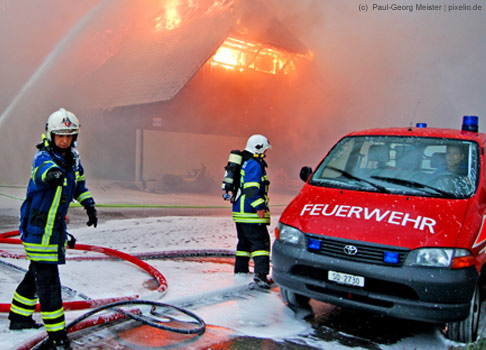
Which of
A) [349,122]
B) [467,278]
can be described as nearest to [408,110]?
[349,122]

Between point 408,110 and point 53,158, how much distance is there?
17.8m

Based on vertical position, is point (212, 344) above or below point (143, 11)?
below

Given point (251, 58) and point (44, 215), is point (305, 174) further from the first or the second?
point (251, 58)

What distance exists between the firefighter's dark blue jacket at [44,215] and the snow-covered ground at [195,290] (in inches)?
22.9

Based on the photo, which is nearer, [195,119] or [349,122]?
[195,119]

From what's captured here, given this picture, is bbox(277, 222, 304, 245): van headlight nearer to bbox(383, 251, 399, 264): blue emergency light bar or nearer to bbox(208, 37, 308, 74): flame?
bbox(383, 251, 399, 264): blue emergency light bar

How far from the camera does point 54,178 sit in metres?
2.79

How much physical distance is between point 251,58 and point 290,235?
1457cm

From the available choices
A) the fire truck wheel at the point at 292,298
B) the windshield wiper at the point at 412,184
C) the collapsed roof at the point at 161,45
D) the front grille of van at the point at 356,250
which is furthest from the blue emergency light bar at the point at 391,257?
the collapsed roof at the point at 161,45

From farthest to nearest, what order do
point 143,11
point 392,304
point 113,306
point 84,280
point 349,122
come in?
point 349,122
point 143,11
point 84,280
point 113,306
point 392,304

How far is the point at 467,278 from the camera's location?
3168 millimetres

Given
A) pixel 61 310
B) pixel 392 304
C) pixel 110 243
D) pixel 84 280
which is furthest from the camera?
pixel 110 243

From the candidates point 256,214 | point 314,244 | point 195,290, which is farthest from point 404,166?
point 195,290

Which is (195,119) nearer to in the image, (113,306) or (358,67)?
(358,67)
